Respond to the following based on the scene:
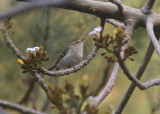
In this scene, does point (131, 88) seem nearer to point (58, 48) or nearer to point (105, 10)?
point (105, 10)

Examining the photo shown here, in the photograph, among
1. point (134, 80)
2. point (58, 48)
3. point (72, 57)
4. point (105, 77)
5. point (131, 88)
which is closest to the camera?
point (134, 80)

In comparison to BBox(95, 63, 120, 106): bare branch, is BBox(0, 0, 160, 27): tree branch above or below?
above

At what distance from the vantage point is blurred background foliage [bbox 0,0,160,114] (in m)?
A: 2.52

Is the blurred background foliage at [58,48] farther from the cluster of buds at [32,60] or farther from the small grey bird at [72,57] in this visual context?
the cluster of buds at [32,60]

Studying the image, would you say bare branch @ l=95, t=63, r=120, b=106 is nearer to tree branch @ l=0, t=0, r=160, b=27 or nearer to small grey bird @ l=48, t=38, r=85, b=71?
tree branch @ l=0, t=0, r=160, b=27

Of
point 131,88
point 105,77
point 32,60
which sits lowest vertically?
point 105,77

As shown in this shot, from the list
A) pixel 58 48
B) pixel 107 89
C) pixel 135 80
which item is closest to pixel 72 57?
pixel 58 48

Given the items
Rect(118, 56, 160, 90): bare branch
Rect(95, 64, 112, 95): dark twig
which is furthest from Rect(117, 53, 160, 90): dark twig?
Rect(95, 64, 112, 95): dark twig

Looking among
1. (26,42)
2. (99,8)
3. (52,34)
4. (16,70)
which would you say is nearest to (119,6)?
(99,8)

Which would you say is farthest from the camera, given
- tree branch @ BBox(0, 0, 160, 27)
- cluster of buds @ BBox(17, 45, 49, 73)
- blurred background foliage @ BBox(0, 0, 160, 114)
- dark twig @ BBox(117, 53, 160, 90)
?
blurred background foliage @ BBox(0, 0, 160, 114)

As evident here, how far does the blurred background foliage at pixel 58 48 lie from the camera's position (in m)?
2.52

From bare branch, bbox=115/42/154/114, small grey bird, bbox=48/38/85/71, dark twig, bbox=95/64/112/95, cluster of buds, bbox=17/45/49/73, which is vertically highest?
cluster of buds, bbox=17/45/49/73

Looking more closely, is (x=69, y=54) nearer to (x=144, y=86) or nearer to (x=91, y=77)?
(x=91, y=77)

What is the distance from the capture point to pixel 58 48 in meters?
2.52
